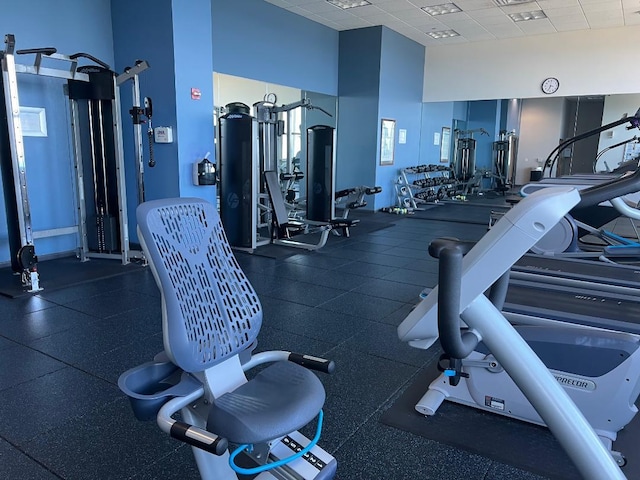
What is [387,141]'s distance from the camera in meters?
9.00

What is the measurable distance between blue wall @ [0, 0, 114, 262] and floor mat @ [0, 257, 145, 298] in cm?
29

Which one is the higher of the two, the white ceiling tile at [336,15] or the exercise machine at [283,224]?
the white ceiling tile at [336,15]

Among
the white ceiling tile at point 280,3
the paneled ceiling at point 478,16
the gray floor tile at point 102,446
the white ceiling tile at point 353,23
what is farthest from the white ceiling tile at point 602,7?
the gray floor tile at point 102,446

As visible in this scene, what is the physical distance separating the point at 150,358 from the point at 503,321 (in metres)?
2.26

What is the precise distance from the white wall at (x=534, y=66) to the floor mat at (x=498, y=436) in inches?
313

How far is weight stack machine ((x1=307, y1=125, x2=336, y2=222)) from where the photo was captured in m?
6.39

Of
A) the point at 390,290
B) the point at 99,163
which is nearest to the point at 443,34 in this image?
the point at 390,290

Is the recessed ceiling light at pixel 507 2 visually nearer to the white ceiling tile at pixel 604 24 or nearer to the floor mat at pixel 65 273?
the white ceiling tile at pixel 604 24

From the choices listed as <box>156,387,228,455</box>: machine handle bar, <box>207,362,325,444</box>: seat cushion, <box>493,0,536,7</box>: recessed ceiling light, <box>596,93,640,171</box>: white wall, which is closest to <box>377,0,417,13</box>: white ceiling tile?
<box>493,0,536,7</box>: recessed ceiling light

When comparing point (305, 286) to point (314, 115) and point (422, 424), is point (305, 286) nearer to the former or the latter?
point (422, 424)

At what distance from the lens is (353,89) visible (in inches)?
345

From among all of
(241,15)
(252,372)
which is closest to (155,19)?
(241,15)

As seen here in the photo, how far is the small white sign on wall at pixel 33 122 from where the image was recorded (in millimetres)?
4545

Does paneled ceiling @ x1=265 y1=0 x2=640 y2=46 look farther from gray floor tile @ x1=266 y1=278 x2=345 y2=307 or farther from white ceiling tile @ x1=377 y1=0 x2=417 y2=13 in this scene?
gray floor tile @ x1=266 y1=278 x2=345 y2=307
